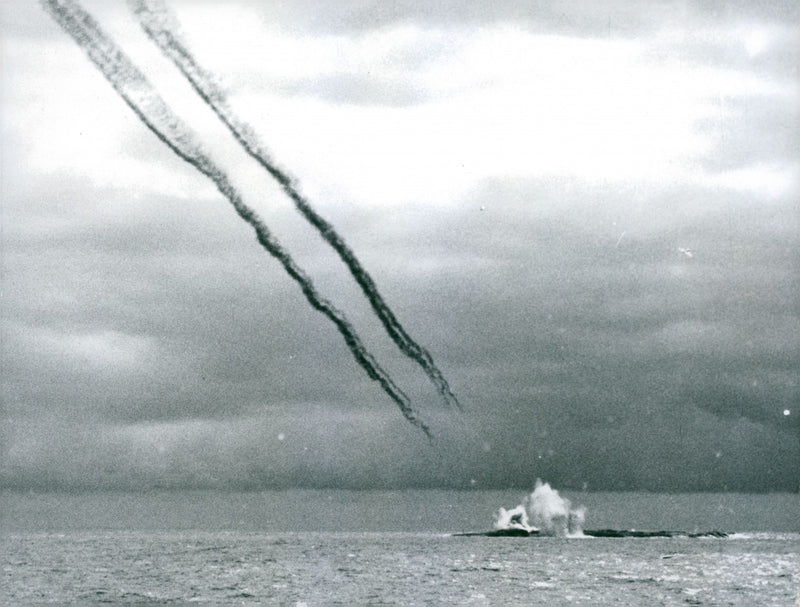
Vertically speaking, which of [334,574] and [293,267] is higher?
[293,267]

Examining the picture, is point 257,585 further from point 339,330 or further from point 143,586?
point 339,330

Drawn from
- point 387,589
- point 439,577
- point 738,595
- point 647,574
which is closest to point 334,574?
point 439,577

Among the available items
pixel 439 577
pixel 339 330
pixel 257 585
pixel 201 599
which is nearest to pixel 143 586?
pixel 257 585

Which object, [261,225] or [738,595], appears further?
[738,595]

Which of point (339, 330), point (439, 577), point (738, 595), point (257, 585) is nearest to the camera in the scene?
point (339, 330)

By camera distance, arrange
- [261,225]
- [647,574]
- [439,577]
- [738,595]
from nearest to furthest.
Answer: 1. [261,225]
2. [738,595]
3. [439,577]
4. [647,574]

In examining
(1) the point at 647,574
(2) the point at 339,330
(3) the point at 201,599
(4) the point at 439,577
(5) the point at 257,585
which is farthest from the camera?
(1) the point at 647,574

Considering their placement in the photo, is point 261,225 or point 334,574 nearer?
point 261,225

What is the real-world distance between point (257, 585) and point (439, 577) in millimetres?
26829

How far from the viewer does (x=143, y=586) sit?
150750 millimetres

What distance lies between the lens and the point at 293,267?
303 feet

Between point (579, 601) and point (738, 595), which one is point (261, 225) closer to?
point (579, 601)

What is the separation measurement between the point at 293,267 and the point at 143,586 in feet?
235

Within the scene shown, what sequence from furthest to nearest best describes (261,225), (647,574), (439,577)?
(647,574), (439,577), (261,225)
